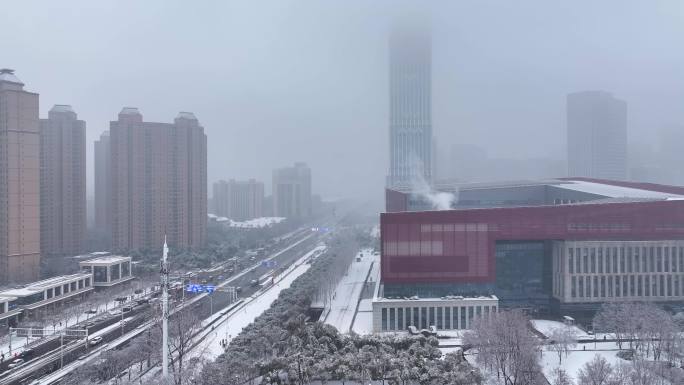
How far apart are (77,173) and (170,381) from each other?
96.3 ft

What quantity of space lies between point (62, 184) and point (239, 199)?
34.7 metres

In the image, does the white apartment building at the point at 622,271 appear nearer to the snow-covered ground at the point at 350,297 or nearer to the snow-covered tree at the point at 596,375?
the snow-covered ground at the point at 350,297

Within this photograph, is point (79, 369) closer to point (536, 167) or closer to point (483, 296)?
point (483, 296)

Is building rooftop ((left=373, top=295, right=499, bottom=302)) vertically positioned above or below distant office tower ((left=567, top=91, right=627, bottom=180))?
below

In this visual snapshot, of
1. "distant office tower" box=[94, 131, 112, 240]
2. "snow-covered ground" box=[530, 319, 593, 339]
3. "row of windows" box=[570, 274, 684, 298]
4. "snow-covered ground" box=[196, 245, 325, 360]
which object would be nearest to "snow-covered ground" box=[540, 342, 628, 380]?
"snow-covered ground" box=[530, 319, 593, 339]

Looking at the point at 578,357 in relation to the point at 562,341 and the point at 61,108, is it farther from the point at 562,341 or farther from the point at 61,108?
the point at 61,108

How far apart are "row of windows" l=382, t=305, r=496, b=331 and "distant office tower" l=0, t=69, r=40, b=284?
1794 cm

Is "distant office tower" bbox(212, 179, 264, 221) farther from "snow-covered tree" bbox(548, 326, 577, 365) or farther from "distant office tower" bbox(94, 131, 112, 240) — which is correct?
"snow-covered tree" bbox(548, 326, 577, 365)

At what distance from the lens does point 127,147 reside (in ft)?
126

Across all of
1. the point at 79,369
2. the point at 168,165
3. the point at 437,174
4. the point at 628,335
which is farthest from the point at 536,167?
the point at 79,369

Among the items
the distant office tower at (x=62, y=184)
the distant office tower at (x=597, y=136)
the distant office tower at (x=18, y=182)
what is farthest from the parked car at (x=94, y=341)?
the distant office tower at (x=597, y=136)

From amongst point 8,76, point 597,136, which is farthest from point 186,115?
point 597,136

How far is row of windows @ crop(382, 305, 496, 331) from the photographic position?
18.4 metres

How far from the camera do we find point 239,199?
70.4m
